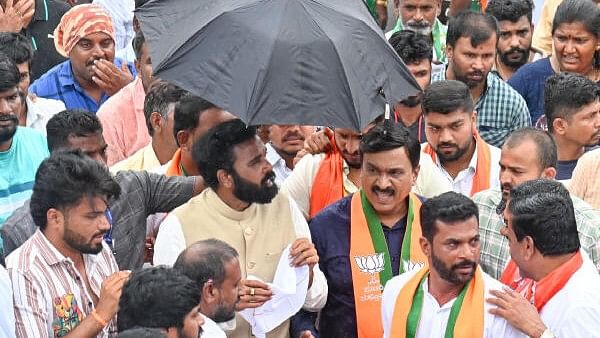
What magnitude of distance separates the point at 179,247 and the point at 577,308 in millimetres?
1874

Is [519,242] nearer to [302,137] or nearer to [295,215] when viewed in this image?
[295,215]

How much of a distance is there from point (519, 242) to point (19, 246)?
91.0 inches

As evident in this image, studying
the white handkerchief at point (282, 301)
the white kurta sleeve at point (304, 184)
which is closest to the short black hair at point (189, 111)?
the white kurta sleeve at point (304, 184)

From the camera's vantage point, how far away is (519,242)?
5.93 meters

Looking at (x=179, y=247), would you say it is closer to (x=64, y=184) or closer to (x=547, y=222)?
(x=64, y=184)

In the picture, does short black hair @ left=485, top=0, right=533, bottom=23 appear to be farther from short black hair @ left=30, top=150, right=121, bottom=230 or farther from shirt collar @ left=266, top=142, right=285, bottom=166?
short black hair @ left=30, top=150, right=121, bottom=230

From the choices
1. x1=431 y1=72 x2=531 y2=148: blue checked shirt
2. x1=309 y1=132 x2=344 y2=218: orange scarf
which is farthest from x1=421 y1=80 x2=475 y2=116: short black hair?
x1=431 y1=72 x2=531 y2=148: blue checked shirt

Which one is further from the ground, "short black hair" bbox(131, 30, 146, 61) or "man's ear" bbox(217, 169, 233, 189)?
"man's ear" bbox(217, 169, 233, 189)

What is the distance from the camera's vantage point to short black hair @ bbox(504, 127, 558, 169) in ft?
23.1

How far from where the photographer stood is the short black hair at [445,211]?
5.97 meters

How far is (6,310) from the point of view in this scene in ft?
17.3

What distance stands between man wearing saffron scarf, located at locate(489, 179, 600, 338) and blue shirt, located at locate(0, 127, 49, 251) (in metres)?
2.65

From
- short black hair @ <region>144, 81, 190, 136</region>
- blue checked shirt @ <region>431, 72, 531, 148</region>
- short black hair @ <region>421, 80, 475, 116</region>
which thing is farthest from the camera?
blue checked shirt @ <region>431, 72, 531, 148</region>

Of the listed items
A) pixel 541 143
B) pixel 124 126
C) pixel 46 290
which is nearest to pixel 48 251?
pixel 46 290
